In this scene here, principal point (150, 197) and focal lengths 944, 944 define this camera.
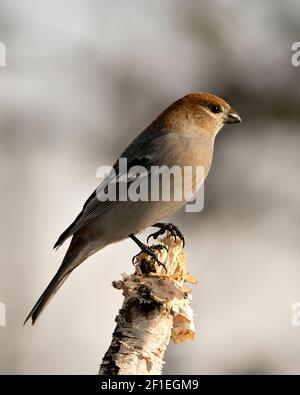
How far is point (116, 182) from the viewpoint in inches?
294

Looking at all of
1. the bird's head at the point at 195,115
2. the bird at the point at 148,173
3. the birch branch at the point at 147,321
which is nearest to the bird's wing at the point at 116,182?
the bird at the point at 148,173

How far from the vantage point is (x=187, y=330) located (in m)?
5.59

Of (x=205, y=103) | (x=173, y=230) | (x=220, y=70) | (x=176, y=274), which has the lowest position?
(x=176, y=274)

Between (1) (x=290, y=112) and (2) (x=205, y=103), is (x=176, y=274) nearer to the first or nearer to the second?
(2) (x=205, y=103)

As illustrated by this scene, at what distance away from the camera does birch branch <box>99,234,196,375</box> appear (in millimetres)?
5035

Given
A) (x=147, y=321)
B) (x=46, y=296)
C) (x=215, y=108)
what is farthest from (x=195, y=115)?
(x=147, y=321)

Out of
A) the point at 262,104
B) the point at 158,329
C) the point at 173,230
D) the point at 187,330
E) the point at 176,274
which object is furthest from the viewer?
the point at 262,104

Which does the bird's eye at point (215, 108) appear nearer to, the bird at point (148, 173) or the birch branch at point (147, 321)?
the bird at point (148, 173)

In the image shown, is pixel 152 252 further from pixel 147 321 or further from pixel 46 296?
pixel 46 296

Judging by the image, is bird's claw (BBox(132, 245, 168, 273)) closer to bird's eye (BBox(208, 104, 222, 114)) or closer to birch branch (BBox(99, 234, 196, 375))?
birch branch (BBox(99, 234, 196, 375))

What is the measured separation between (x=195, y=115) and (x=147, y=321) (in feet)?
9.27

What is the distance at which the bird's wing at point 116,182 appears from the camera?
7333 mm
